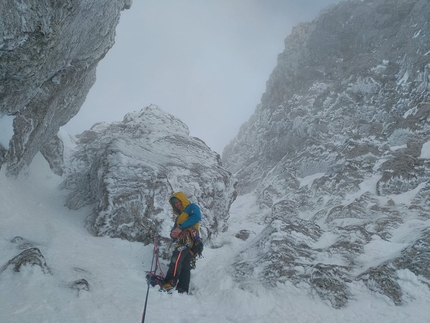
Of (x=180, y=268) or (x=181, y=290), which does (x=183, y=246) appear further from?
(x=181, y=290)

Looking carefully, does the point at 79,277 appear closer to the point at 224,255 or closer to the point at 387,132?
the point at 224,255

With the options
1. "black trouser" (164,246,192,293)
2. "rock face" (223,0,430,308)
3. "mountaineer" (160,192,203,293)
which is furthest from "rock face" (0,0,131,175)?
"rock face" (223,0,430,308)

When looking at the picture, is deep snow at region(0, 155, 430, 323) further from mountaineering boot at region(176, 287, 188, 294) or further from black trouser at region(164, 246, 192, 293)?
black trouser at region(164, 246, 192, 293)

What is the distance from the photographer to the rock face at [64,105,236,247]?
11508 mm

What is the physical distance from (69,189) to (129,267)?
9302 mm

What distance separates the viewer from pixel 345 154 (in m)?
32.6

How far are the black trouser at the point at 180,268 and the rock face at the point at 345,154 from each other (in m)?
1.97

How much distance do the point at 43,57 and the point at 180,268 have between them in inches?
295

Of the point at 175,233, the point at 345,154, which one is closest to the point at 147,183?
the point at 175,233

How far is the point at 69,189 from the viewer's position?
51.9 feet

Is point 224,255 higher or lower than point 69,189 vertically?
lower

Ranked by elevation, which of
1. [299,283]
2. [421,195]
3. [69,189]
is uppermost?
[421,195]

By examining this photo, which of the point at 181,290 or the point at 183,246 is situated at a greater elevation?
the point at 183,246

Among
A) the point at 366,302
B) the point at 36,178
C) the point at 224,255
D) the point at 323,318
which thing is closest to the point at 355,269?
the point at 366,302
